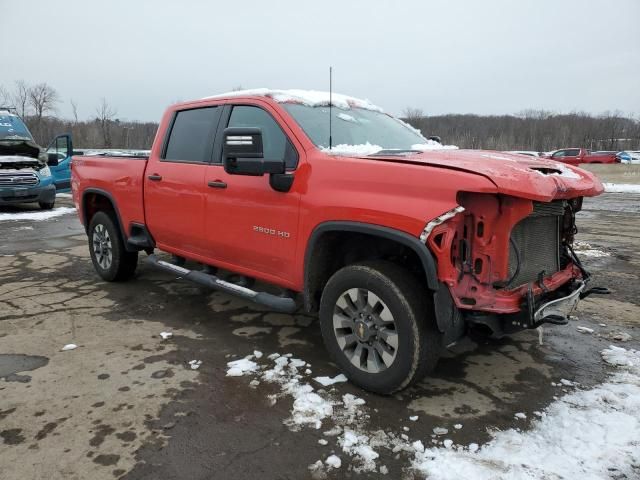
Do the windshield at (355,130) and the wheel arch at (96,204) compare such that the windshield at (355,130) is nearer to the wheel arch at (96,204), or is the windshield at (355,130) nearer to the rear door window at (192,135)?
the rear door window at (192,135)

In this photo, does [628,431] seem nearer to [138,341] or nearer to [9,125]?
[138,341]

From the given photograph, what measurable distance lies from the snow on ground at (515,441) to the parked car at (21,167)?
11089 mm

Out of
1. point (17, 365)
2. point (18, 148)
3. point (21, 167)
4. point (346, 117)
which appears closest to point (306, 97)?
point (346, 117)

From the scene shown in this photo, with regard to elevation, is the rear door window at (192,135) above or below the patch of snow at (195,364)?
above

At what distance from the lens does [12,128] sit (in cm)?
1245

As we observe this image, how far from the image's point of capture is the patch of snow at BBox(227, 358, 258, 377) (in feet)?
11.5

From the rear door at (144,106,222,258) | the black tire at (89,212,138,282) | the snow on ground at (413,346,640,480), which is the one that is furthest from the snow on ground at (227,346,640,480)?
the black tire at (89,212,138,282)

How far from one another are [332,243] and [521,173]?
4.34 feet

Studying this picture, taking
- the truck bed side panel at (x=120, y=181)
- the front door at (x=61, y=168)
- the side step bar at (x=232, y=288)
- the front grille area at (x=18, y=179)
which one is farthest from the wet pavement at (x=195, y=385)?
the front door at (x=61, y=168)

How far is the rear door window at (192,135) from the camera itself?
14.4 ft

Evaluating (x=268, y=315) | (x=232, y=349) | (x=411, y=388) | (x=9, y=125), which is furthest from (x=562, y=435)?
(x=9, y=125)

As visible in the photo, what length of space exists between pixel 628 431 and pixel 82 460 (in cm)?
299

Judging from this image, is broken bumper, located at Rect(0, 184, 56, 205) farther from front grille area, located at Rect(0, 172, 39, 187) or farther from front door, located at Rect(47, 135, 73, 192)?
front door, located at Rect(47, 135, 73, 192)

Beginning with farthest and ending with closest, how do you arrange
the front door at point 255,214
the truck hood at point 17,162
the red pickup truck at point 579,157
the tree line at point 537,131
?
1. the tree line at point 537,131
2. the red pickup truck at point 579,157
3. the truck hood at point 17,162
4. the front door at point 255,214
